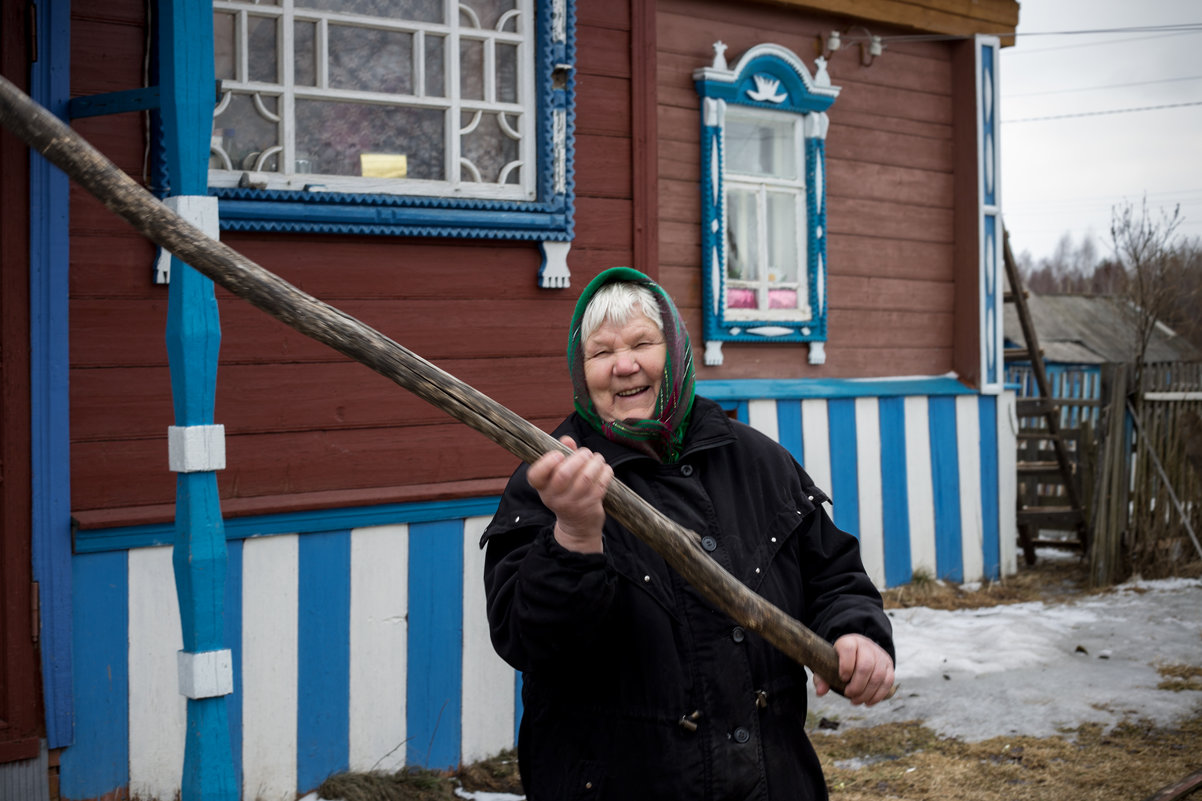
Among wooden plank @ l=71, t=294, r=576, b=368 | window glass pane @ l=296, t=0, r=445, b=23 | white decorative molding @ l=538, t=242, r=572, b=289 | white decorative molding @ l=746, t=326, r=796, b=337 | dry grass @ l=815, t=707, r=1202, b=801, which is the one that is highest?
window glass pane @ l=296, t=0, r=445, b=23

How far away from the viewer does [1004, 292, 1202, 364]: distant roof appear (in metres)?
30.4

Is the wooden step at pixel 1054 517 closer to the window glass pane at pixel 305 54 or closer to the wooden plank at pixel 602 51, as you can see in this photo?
the wooden plank at pixel 602 51

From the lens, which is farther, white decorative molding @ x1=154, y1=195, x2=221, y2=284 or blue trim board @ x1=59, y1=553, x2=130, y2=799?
blue trim board @ x1=59, y1=553, x2=130, y2=799

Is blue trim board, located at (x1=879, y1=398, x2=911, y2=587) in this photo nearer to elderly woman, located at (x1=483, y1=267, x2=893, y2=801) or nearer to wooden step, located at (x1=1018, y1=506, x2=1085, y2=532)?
wooden step, located at (x1=1018, y1=506, x2=1085, y2=532)

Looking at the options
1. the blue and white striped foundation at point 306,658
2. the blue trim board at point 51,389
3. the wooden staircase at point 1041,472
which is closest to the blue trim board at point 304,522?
the blue and white striped foundation at point 306,658

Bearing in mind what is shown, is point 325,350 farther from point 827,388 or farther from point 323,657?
point 827,388

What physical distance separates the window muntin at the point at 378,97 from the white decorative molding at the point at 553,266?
23 centimetres

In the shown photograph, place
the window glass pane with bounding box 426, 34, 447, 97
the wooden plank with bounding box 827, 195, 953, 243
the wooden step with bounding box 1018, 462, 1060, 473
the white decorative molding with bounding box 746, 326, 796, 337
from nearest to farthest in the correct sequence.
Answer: the window glass pane with bounding box 426, 34, 447, 97
the white decorative molding with bounding box 746, 326, 796, 337
the wooden plank with bounding box 827, 195, 953, 243
the wooden step with bounding box 1018, 462, 1060, 473

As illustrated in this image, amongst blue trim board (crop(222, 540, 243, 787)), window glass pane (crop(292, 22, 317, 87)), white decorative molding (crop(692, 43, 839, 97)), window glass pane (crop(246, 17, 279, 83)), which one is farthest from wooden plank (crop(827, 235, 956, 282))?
blue trim board (crop(222, 540, 243, 787))

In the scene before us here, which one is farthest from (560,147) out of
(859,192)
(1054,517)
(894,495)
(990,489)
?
(1054,517)

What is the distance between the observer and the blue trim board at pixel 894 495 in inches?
306

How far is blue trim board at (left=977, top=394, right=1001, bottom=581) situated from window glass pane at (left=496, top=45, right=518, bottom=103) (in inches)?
196

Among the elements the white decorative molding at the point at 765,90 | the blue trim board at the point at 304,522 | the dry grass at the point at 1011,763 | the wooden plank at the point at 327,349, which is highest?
the white decorative molding at the point at 765,90

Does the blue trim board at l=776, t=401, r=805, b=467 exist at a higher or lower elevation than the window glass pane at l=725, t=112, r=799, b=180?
lower
